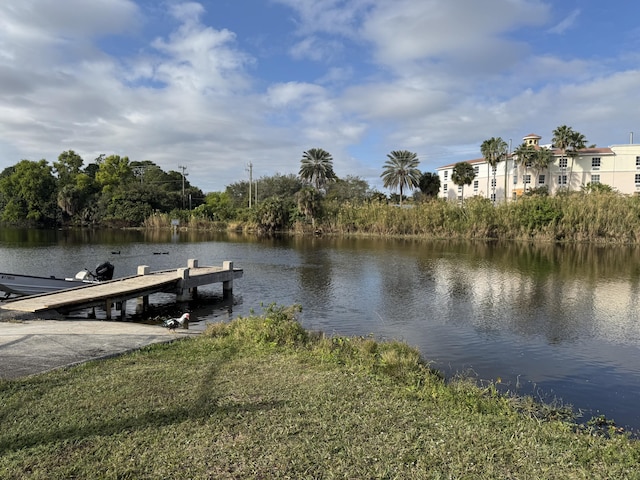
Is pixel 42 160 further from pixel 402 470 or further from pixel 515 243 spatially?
pixel 402 470

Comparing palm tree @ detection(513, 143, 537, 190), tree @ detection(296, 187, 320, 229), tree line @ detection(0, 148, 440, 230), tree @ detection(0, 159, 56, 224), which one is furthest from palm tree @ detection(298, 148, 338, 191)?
tree @ detection(0, 159, 56, 224)

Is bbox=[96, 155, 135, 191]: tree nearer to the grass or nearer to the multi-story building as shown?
the multi-story building

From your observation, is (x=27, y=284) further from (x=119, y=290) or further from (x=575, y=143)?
(x=575, y=143)

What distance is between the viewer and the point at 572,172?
66.1 meters

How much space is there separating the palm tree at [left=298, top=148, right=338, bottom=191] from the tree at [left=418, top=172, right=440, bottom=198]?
52.0 ft

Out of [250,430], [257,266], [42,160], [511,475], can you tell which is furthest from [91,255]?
[42,160]

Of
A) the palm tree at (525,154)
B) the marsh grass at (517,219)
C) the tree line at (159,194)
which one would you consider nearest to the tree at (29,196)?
the tree line at (159,194)

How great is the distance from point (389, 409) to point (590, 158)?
71994 millimetres

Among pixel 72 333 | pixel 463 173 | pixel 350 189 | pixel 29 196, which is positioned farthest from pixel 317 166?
pixel 72 333

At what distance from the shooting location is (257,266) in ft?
91.0

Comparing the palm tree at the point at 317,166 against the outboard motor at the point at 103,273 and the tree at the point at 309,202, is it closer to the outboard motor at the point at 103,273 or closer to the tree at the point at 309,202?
the tree at the point at 309,202

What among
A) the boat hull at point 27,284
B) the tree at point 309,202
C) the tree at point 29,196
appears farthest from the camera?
the tree at point 29,196

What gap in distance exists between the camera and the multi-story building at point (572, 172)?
63938 millimetres

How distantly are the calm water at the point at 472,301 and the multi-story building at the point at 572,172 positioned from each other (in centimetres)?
3188
